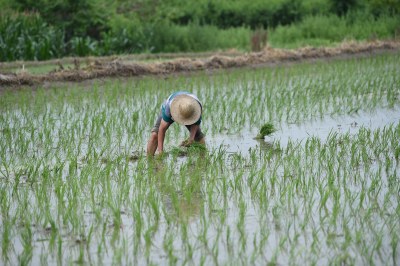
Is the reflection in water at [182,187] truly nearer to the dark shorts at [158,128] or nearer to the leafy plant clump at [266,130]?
the dark shorts at [158,128]

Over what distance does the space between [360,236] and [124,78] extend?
22.5 feet

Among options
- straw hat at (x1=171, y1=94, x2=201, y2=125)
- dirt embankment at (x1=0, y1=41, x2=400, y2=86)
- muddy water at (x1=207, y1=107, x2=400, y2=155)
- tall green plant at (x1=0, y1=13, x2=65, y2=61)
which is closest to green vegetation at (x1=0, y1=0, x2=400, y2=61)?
tall green plant at (x1=0, y1=13, x2=65, y2=61)

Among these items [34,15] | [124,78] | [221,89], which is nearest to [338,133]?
[221,89]

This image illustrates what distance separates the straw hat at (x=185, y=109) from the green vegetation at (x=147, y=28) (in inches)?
299

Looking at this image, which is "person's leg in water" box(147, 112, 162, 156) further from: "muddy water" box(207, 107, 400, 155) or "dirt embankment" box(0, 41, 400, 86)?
"dirt embankment" box(0, 41, 400, 86)

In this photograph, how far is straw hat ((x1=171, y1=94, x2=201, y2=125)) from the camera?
5156mm

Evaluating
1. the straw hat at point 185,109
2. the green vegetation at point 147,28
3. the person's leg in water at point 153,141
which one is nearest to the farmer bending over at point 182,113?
the straw hat at point 185,109

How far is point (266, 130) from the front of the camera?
616 centimetres

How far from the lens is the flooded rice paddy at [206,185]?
3.55 m

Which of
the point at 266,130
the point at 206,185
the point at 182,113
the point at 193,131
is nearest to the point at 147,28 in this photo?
the point at 266,130

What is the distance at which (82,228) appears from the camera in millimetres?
3840

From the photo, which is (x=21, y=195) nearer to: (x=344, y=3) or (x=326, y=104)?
(x=326, y=104)

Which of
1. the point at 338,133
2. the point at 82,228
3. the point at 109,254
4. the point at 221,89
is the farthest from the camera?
the point at 221,89

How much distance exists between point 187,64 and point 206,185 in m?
6.44
